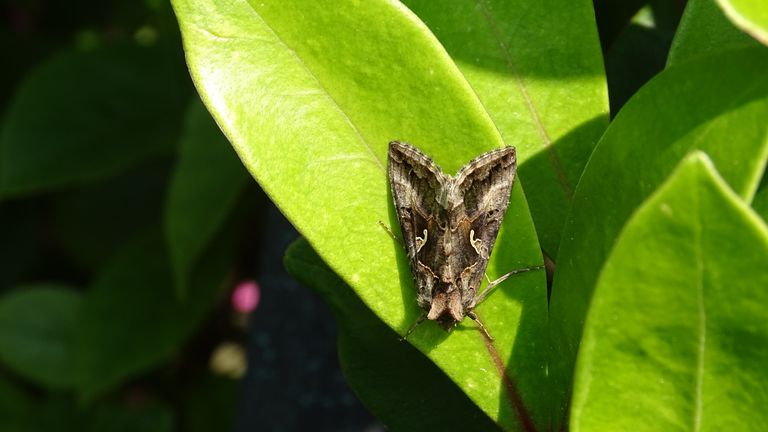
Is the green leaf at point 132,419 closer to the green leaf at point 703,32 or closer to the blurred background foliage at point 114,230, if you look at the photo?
the blurred background foliage at point 114,230

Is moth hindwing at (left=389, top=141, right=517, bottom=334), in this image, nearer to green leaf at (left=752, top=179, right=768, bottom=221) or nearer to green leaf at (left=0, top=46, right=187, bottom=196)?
green leaf at (left=752, top=179, right=768, bottom=221)

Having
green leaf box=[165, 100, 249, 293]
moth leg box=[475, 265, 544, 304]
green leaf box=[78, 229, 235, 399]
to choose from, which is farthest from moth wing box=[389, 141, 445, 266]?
green leaf box=[78, 229, 235, 399]

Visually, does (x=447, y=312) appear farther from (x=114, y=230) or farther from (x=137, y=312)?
(x=114, y=230)

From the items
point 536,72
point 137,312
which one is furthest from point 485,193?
point 137,312

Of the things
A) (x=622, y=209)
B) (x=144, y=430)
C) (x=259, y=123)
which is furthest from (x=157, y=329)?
(x=622, y=209)

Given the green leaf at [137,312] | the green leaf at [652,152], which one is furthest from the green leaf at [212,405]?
the green leaf at [652,152]

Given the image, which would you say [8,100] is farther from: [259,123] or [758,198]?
[758,198]
